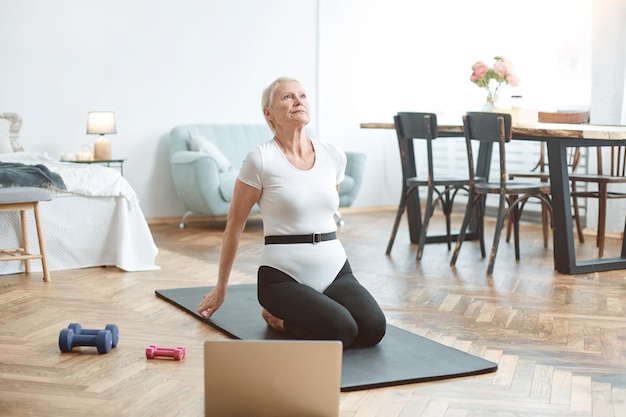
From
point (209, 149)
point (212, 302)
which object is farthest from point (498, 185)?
point (209, 149)

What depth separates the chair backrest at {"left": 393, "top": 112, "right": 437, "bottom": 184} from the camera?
5.55 meters

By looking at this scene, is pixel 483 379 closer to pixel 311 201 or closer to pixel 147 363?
pixel 311 201

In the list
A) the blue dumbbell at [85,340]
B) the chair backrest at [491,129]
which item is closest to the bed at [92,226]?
the blue dumbbell at [85,340]

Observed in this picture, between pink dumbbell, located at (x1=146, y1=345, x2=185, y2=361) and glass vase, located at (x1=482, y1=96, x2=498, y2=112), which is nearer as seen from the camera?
pink dumbbell, located at (x1=146, y1=345, x2=185, y2=361)

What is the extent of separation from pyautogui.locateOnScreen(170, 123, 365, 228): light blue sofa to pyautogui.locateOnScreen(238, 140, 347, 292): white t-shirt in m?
3.21

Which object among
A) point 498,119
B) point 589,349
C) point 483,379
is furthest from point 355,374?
point 498,119

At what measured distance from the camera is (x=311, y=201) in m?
3.46

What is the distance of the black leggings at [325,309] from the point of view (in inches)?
128

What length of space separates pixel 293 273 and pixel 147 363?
2.08 feet

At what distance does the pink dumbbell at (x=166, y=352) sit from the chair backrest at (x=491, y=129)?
230 centimetres

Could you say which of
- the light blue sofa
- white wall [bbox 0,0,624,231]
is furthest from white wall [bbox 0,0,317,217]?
the light blue sofa

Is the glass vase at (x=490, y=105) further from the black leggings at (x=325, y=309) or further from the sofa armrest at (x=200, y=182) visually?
the black leggings at (x=325, y=309)

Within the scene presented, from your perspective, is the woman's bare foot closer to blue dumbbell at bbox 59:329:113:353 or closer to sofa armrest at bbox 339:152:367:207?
blue dumbbell at bbox 59:329:113:353

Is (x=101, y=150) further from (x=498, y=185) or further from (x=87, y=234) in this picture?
(x=498, y=185)
